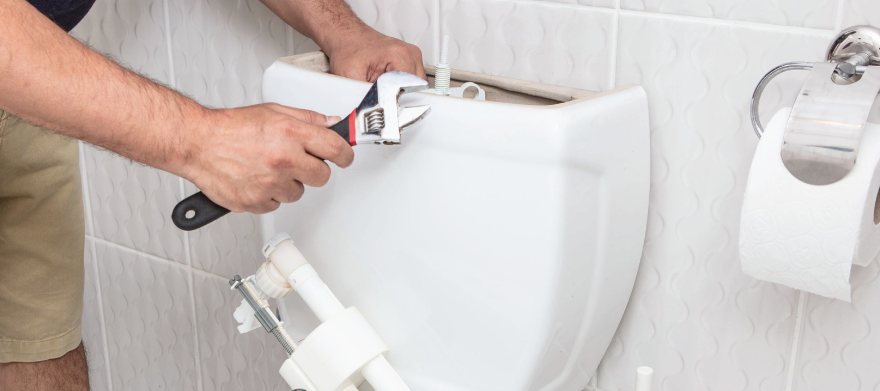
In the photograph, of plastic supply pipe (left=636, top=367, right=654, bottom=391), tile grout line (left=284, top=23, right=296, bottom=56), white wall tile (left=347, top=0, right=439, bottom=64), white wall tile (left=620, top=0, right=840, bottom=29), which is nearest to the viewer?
white wall tile (left=620, top=0, right=840, bottom=29)

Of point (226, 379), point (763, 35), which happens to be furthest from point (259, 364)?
point (763, 35)

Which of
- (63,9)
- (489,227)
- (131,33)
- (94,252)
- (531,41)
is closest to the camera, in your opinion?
(489,227)

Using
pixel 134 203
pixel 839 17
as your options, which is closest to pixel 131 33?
pixel 134 203

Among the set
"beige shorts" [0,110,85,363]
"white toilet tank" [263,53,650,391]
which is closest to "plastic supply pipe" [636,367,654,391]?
"white toilet tank" [263,53,650,391]

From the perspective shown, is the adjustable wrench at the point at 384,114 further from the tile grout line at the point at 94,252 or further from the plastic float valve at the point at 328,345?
the tile grout line at the point at 94,252

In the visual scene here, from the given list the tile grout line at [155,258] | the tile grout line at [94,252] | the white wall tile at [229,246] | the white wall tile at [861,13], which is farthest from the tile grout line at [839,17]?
the tile grout line at [94,252]

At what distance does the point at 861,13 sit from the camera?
2.06 feet

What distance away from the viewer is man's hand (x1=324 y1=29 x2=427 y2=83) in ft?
2.59

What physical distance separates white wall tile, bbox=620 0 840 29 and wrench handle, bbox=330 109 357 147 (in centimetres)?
29

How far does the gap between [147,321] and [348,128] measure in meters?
0.81

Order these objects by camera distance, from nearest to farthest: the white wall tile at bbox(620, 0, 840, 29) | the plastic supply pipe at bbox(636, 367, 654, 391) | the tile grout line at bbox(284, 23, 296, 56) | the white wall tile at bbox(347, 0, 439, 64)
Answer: the white wall tile at bbox(620, 0, 840, 29)
the plastic supply pipe at bbox(636, 367, 654, 391)
the white wall tile at bbox(347, 0, 439, 64)
the tile grout line at bbox(284, 23, 296, 56)

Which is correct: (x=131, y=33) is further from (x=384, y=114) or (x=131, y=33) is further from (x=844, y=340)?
(x=844, y=340)

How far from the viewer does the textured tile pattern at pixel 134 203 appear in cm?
118

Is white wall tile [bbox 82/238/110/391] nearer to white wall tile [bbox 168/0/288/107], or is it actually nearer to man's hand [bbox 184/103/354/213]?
white wall tile [bbox 168/0/288/107]
